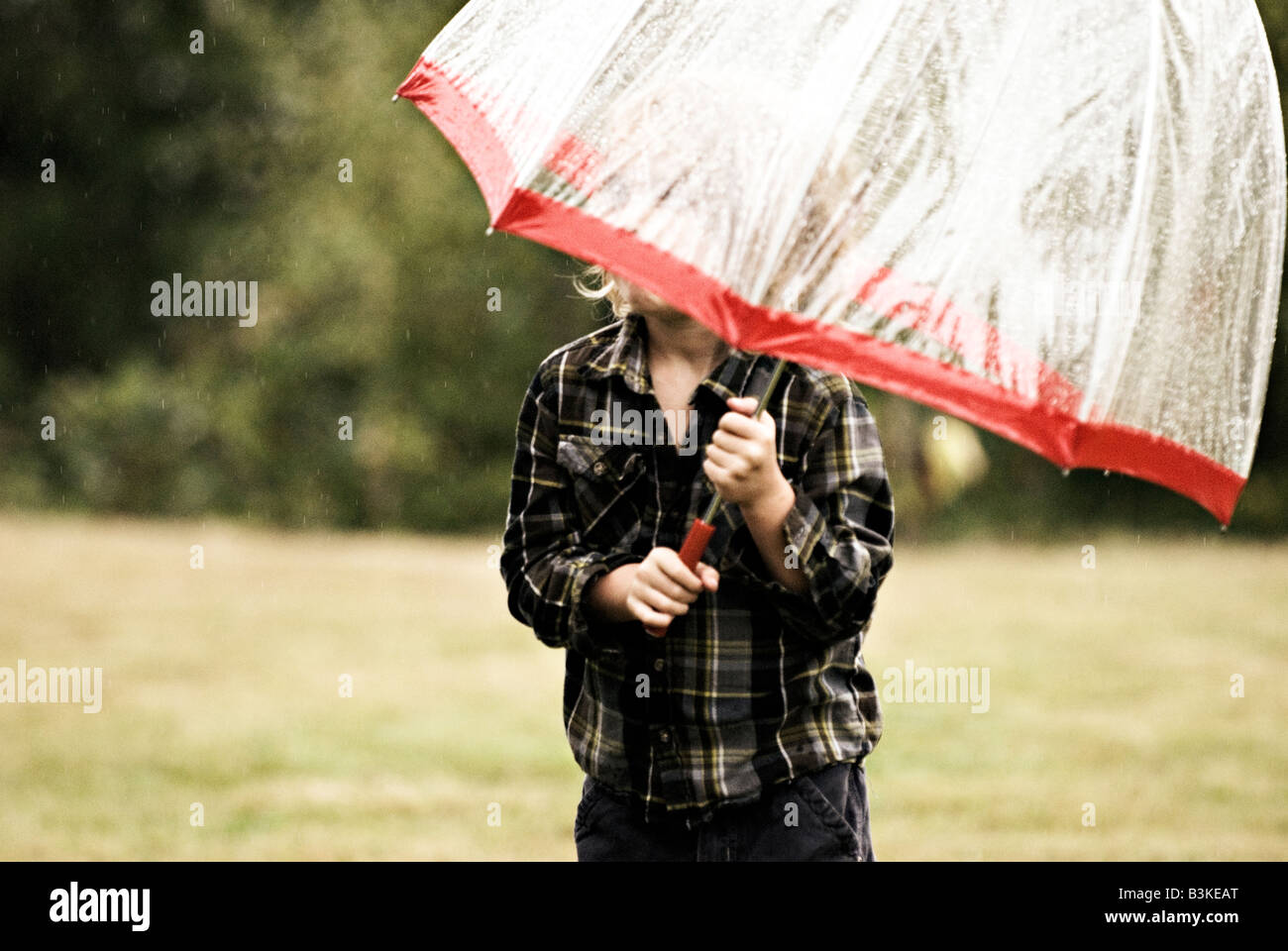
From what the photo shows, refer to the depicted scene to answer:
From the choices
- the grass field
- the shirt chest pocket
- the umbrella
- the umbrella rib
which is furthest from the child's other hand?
the grass field

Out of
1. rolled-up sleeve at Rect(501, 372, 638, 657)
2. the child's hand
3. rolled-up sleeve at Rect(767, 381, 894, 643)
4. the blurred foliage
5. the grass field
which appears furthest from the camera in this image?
the blurred foliage

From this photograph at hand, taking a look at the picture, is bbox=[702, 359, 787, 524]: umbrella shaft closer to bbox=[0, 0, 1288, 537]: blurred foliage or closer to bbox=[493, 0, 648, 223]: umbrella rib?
bbox=[493, 0, 648, 223]: umbrella rib

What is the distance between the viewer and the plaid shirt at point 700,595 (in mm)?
2064

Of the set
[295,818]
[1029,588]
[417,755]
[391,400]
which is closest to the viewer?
[295,818]

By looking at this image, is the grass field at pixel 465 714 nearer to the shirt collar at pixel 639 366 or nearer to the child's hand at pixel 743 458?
the shirt collar at pixel 639 366

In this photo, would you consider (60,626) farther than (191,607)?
No

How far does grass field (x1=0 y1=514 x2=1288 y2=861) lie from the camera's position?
186 inches

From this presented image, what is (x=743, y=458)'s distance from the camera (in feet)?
6.17

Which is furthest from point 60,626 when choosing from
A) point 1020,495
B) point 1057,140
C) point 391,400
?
point 1020,495

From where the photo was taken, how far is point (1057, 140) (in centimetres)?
174

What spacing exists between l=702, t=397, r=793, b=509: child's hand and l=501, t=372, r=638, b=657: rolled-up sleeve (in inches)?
10.9

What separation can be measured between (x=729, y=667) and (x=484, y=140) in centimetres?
82

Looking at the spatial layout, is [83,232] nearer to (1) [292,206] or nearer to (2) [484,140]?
(1) [292,206]

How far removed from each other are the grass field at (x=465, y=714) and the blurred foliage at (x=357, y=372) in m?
2.07
